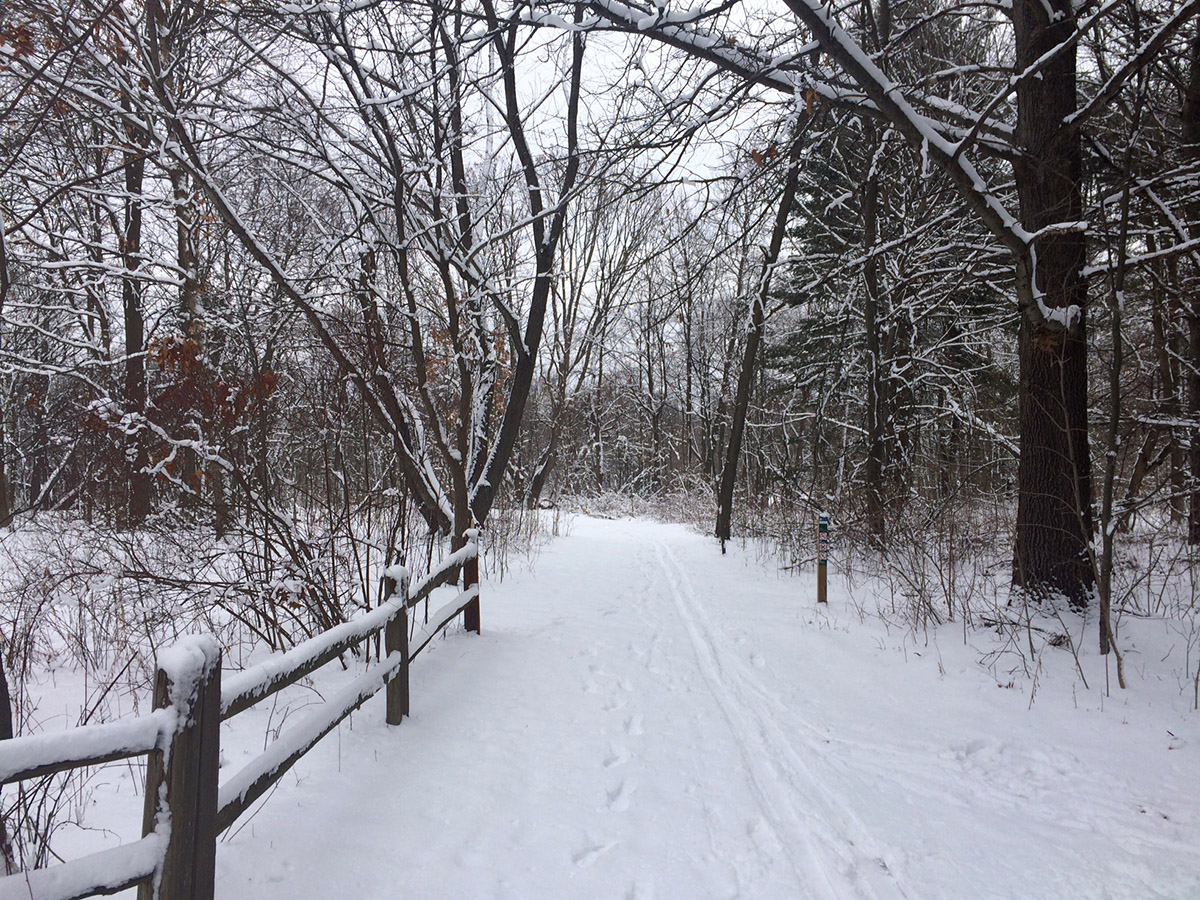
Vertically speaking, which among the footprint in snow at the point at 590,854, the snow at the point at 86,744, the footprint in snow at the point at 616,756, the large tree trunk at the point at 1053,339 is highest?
the large tree trunk at the point at 1053,339

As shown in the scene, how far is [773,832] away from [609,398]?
32.1 m

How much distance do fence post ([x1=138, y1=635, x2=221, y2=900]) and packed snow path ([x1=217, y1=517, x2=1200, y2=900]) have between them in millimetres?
674

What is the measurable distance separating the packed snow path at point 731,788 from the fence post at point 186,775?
2.21ft

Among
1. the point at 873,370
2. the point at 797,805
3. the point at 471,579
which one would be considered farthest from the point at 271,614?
the point at 873,370

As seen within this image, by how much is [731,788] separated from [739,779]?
4.8 inches

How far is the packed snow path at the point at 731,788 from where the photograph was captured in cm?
276

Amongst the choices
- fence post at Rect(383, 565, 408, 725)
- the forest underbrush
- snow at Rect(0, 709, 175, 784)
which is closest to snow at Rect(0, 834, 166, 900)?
snow at Rect(0, 709, 175, 784)

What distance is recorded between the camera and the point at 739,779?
3645 millimetres

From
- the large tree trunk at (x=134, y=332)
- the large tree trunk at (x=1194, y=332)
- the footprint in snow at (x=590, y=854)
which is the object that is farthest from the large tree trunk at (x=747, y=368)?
the footprint in snow at (x=590, y=854)

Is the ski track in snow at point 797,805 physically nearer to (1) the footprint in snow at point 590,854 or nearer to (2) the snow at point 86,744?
(1) the footprint in snow at point 590,854

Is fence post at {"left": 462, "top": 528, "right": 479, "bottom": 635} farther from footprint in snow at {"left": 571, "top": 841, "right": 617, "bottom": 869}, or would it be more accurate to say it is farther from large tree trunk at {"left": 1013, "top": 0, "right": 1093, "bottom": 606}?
large tree trunk at {"left": 1013, "top": 0, "right": 1093, "bottom": 606}

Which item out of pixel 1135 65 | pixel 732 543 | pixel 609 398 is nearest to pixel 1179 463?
pixel 732 543

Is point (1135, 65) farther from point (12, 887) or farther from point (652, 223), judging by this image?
point (652, 223)

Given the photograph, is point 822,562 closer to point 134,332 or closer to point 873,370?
point 873,370
